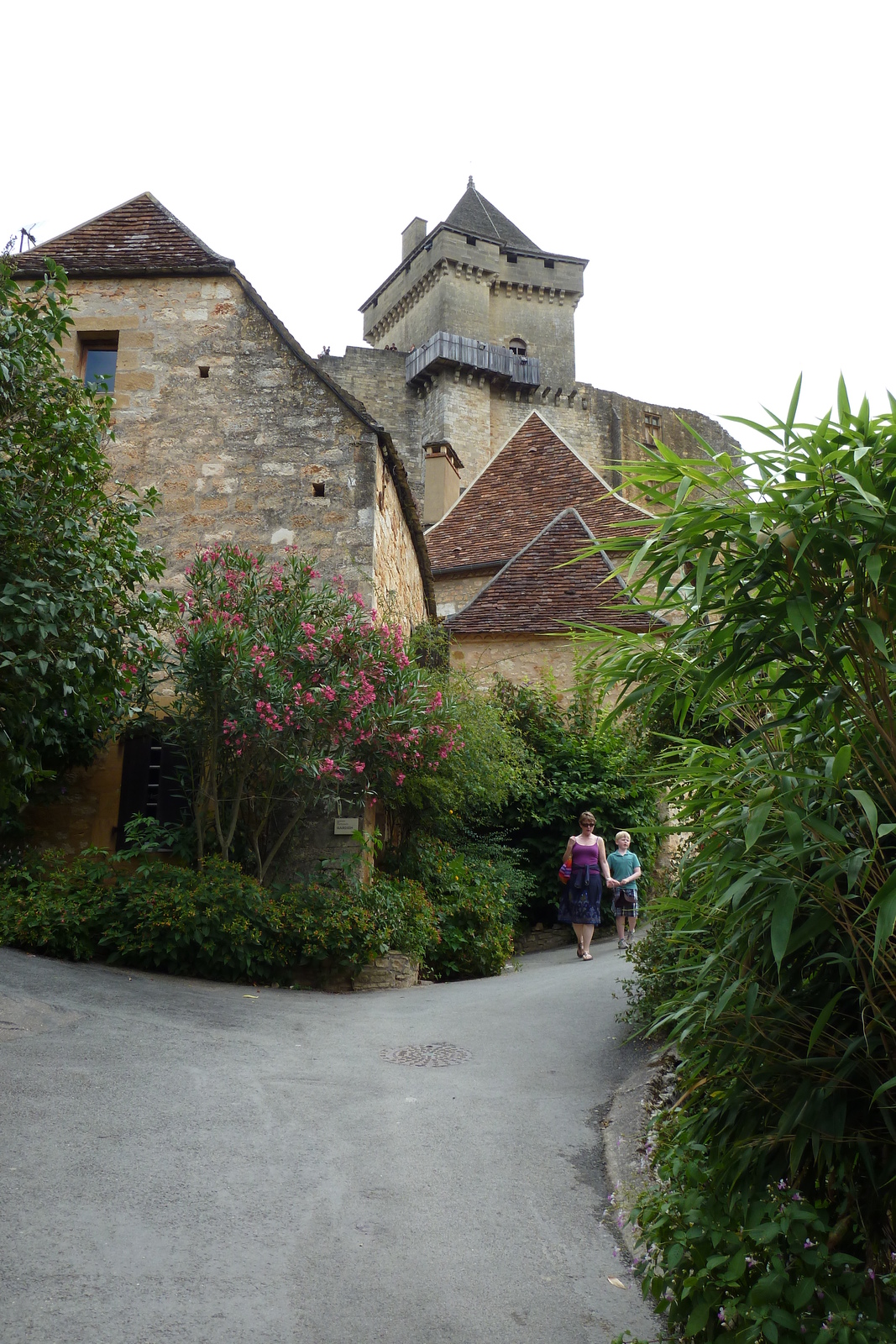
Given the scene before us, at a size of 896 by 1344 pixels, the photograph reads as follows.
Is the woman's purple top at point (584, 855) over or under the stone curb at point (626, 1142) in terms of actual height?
over

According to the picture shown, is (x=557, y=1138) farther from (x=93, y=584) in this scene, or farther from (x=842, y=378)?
(x=93, y=584)

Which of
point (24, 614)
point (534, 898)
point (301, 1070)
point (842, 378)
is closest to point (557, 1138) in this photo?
point (301, 1070)

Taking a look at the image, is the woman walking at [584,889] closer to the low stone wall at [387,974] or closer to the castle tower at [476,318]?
the low stone wall at [387,974]

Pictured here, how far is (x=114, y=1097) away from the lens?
4762mm

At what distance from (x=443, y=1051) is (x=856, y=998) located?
361cm

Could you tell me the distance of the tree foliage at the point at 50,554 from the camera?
6191 mm

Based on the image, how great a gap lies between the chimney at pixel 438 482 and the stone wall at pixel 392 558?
11.5m

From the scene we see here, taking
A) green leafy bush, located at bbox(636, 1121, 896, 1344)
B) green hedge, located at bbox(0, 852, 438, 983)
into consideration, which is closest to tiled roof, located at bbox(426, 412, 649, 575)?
green hedge, located at bbox(0, 852, 438, 983)

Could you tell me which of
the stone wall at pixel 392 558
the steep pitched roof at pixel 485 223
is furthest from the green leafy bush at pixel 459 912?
the steep pitched roof at pixel 485 223

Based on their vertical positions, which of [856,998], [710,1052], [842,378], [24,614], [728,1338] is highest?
[842,378]

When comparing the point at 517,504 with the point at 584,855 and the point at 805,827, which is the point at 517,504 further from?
the point at 805,827

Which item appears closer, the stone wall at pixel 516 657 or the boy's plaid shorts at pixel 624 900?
the boy's plaid shorts at pixel 624 900

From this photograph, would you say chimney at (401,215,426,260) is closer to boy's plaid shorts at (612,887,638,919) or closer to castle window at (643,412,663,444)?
castle window at (643,412,663,444)

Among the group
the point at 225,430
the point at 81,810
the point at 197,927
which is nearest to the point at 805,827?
the point at 197,927
